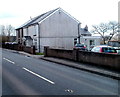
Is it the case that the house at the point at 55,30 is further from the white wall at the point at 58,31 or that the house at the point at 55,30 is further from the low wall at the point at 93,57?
the low wall at the point at 93,57

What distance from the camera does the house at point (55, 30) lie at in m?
40.2

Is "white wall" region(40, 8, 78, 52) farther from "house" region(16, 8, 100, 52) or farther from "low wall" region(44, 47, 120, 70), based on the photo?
"low wall" region(44, 47, 120, 70)

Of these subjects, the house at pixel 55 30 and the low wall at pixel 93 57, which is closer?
the low wall at pixel 93 57

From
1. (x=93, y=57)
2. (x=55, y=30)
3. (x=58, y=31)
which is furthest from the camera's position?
(x=58, y=31)

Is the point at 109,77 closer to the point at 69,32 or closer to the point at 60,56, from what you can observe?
the point at 60,56

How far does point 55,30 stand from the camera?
42.2 metres

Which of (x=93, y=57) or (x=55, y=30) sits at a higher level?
(x=55, y=30)

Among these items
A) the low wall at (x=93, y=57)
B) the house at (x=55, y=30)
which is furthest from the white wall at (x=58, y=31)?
the low wall at (x=93, y=57)

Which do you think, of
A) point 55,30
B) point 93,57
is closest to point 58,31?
point 55,30

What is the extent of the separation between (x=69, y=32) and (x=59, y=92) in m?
37.0

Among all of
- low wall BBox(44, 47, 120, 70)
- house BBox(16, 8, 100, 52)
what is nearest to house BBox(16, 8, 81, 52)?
house BBox(16, 8, 100, 52)

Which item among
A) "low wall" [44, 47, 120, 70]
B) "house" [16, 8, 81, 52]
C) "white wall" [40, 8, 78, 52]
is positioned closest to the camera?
"low wall" [44, 47, 120, 70]

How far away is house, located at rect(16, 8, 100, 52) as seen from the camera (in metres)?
40.2

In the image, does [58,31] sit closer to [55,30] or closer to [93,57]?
[55,30]
